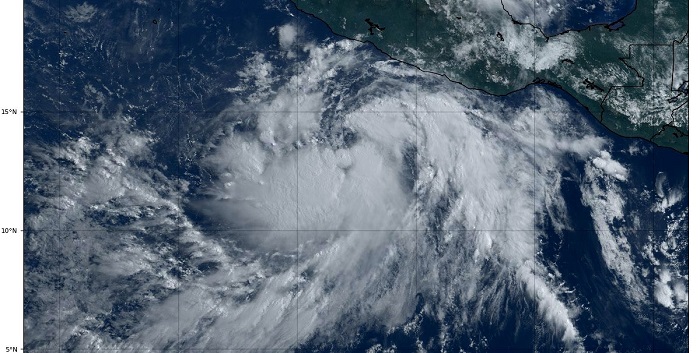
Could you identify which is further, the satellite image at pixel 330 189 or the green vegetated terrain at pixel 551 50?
the green vegetated terrain at pixel 551 50

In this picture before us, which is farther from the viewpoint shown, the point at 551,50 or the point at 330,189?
the point at 551,50

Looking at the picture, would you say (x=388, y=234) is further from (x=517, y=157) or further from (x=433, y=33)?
(x=433, y=33)

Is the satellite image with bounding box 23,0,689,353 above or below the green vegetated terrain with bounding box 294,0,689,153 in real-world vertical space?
below

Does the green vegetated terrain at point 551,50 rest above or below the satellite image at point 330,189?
above

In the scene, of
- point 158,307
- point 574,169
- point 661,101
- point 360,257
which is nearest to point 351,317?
point 360,257

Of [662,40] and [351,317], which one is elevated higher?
[662,40]
